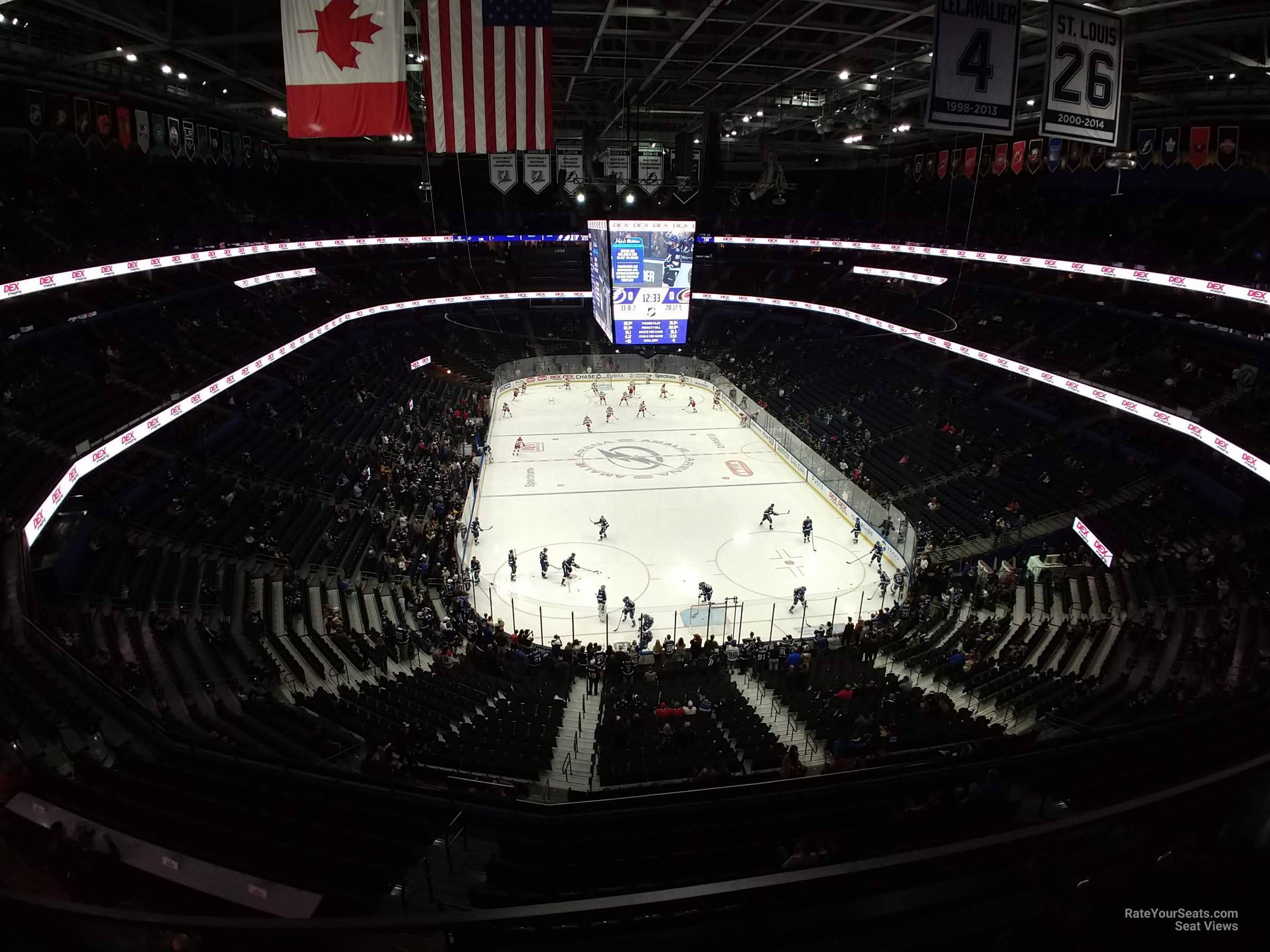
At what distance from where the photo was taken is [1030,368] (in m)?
25.1

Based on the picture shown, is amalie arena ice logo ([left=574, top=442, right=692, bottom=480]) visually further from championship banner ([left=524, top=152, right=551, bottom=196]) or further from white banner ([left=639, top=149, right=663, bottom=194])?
white banner ([left=639, top=149, right=663, bottom=194])

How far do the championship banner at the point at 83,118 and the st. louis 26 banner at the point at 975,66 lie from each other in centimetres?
2243

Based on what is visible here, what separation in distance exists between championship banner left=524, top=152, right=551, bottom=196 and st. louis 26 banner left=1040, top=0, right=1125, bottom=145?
1847cm

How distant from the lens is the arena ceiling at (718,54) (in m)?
13.7

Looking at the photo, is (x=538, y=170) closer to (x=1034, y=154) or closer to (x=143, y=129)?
(x=143, y=129)

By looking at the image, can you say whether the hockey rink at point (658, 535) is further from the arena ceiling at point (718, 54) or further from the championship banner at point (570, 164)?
the arena ceiling at point (718, 54)

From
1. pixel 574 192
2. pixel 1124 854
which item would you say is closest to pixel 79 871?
pixel 1124 854

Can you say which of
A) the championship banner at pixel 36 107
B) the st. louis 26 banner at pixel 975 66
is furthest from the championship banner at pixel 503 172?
the st. louis 26 banner at pixel 975 66

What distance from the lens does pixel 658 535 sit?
2216 cm

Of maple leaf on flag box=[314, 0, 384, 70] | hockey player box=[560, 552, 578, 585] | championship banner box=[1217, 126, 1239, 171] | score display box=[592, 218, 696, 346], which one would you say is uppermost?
championship banner box=[1217, 126, 1239, 171]

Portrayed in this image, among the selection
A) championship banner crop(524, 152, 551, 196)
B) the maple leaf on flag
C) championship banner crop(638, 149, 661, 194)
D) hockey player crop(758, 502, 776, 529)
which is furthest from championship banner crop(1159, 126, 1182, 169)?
the maple leaf on flag

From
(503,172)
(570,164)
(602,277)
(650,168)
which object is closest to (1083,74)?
(503,172)

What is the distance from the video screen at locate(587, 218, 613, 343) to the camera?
25.8 meters

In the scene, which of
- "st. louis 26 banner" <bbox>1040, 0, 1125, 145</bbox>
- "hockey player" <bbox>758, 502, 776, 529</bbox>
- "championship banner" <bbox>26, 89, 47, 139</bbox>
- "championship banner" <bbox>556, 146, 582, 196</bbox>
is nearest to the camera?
"st. louis 26 banner" <bbox>1040, 0, 1125, 145</bbox>
